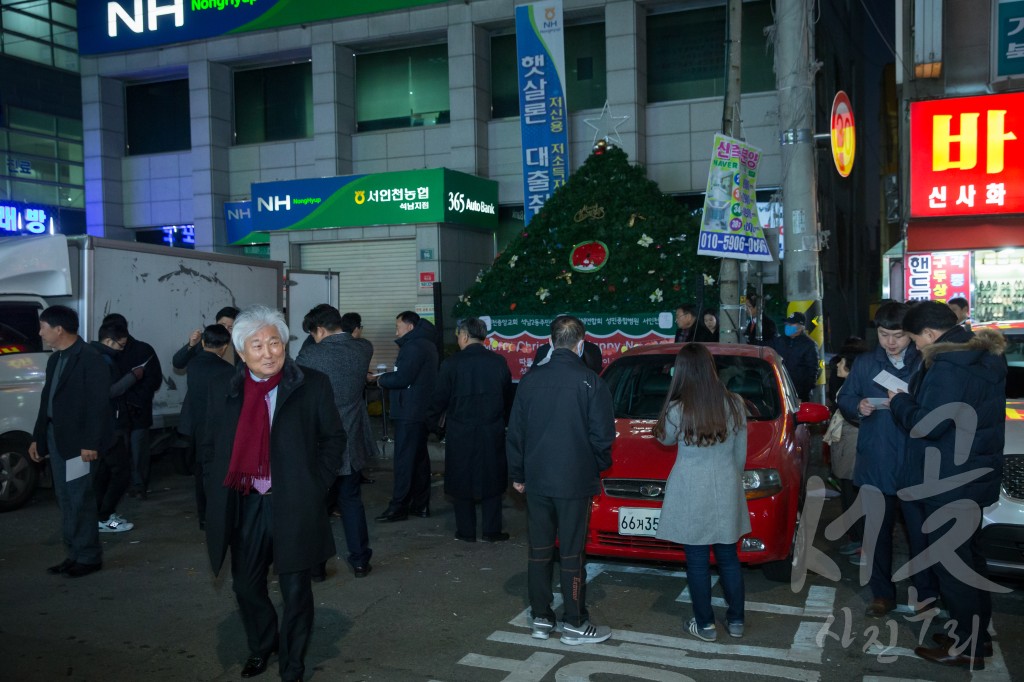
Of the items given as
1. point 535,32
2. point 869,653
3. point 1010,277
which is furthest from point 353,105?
point 869,653

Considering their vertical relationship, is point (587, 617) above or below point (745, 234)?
below

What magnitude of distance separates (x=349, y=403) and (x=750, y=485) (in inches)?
118

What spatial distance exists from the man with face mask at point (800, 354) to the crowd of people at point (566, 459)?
3.85 metres

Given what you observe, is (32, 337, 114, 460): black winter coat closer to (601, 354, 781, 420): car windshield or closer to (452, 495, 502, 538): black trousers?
(452, 495, 502, 538): black trousers

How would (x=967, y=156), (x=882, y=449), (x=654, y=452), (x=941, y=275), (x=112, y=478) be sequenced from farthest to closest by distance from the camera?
(x=941, y=275), (x=967, y=156), (x=112, y=478), (x=654, y=452), (x=882, y=449)

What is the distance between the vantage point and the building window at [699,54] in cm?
1744

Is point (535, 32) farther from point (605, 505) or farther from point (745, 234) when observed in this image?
point (605, 505)

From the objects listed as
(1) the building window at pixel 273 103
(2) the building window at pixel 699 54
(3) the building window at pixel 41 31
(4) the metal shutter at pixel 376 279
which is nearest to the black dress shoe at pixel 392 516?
(4) the metal shutter at pixel 376 279

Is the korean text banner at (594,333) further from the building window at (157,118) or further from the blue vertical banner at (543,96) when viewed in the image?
the building window at (157,118)

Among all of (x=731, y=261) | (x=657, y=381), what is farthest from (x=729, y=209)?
(x=657, y=381)

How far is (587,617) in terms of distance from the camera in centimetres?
520

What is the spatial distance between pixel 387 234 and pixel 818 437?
1005 cm

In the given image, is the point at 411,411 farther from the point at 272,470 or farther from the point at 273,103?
the point at 273,103

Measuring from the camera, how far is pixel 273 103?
21188mm
